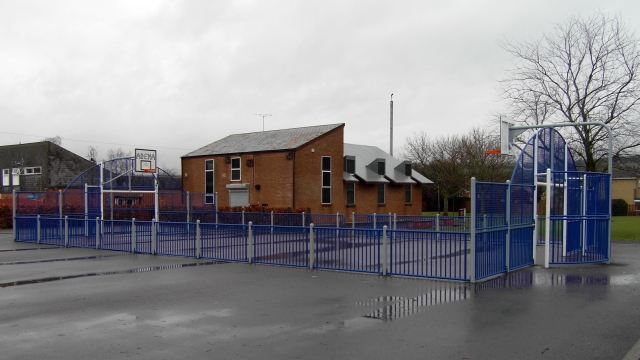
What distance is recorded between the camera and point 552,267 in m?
14.5

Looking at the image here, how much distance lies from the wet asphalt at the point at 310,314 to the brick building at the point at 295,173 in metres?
19.8

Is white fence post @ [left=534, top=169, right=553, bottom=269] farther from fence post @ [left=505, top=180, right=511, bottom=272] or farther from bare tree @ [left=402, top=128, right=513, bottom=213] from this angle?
bare tree @ [left=402, top=128, right=513, bottom=213]

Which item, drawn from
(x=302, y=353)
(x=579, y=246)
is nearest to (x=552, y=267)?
(x=579, y=246)

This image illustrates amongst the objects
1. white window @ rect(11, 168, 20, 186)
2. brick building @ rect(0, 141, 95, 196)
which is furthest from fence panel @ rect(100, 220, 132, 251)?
white window @ rect(11, 168, 20, 186)

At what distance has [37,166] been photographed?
4831 centimetres

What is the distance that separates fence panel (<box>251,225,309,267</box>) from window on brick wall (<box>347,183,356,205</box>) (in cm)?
2259

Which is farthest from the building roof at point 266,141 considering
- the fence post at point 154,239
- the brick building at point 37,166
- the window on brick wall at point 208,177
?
the fence post at point 154,239

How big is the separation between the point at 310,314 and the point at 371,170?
106 feet

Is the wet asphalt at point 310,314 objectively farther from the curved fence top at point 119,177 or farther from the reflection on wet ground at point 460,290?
the curved fence top at point 119,177

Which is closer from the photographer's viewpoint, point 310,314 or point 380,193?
point 310,314

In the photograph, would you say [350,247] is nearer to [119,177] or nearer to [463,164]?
[119,177]

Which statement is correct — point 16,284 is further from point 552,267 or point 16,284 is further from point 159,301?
Result: point 552,267

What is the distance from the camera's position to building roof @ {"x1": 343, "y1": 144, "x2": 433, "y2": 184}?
40219 millimetres

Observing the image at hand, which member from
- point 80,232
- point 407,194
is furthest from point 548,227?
point 407,194
